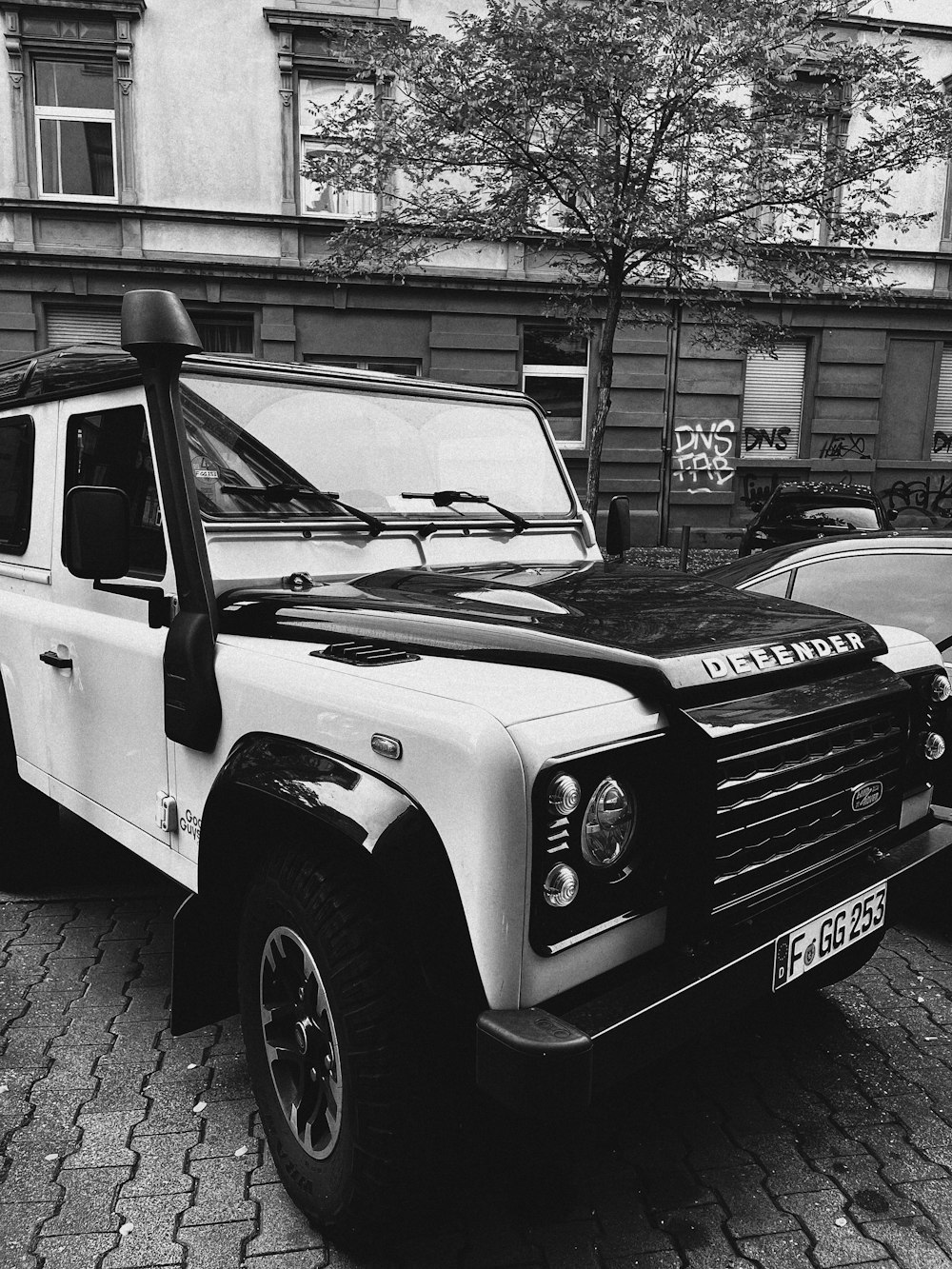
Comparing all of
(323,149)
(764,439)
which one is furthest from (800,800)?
(764,439)

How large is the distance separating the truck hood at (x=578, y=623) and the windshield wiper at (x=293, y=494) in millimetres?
226

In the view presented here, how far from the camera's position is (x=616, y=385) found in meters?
16.8

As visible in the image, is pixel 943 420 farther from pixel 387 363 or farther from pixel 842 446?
pixel 387 363

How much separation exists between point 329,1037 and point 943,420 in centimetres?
1962

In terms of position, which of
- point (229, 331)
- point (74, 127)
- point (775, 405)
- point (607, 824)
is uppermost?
point (74, 127)

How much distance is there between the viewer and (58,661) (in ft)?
10.7

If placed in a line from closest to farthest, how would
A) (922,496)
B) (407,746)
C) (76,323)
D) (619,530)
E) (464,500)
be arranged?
(407,746) → (464,500) → (619,530) → (76,323) → (922,496)

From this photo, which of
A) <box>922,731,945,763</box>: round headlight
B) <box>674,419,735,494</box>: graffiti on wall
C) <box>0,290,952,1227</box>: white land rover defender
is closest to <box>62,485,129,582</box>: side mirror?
<box>0,290,952,1227</box>: white land rover defender

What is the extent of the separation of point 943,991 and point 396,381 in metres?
2.96

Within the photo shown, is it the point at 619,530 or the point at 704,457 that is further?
the point at 704,457

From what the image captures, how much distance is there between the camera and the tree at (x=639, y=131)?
9695 millimetres

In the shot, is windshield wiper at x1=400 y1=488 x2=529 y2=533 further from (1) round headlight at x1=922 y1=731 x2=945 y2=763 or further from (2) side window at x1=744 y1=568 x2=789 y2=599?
(2) side window at x1=744 y1=568 x2=789 y2=599

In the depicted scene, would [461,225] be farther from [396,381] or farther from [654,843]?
[654,843]

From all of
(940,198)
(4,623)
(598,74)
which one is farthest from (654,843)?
(940,198)
